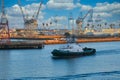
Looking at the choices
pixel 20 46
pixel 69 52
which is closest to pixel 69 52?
pixel 69 52

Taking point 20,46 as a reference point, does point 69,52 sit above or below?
above

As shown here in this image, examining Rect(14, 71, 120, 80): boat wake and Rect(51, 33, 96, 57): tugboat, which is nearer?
Rect(14, 71, 120, 80): boat wake

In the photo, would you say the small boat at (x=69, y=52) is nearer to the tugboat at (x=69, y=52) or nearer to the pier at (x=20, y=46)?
the tugboat at (x=69, y=52)

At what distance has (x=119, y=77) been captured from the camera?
27.3m

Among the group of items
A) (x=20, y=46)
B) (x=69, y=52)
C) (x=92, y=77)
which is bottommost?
(x=20, y=46)

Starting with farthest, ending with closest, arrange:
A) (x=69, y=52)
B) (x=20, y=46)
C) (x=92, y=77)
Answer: (x=20, y=46), (x=69, y=52), (x=92, y=77)

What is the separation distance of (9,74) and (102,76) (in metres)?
6.59

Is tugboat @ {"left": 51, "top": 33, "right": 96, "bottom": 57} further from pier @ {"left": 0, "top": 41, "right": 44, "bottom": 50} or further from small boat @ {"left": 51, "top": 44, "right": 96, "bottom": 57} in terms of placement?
pier @ {"left": 0, "top": 41, "right": 44, "bottom": 50}

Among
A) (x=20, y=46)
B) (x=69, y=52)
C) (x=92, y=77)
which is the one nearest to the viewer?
(x=92, y=77)

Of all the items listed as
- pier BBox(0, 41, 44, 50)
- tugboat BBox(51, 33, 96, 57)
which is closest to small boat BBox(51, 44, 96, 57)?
tugboat BBox(51, 33, 96, 57)

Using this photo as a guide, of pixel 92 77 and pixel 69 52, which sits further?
pixel 69 52

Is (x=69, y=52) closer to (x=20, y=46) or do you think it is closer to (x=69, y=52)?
(x=69, y=52)

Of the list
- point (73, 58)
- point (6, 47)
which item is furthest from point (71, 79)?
point (6, 47)

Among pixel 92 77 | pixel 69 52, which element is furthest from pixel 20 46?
pixel 92 77
